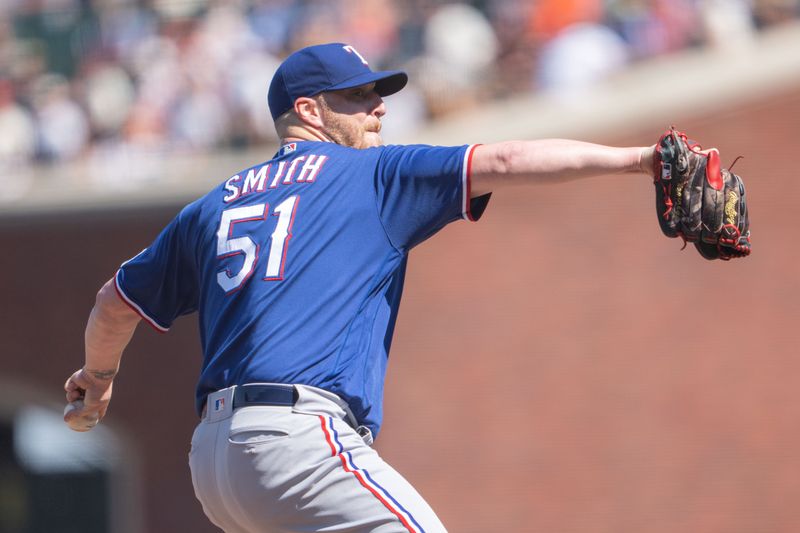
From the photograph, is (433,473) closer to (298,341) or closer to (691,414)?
(691,414)

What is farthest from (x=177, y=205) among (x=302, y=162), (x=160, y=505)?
(x=302, y=162)

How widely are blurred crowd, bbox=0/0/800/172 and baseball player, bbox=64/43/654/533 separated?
25.7 feet

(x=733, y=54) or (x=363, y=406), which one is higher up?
(x=733, y=54)

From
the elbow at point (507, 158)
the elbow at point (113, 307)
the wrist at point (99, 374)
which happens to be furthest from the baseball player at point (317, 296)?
the wrist at point (99, 374)

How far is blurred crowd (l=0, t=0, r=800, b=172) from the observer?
1173 cm

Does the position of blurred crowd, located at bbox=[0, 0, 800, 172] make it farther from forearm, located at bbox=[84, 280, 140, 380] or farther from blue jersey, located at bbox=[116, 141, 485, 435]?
blue jersey, located at bbox=[116, 141, 485, 435]

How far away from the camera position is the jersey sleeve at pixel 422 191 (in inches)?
151

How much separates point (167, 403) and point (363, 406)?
32.0 ft

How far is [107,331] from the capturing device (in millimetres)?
4473

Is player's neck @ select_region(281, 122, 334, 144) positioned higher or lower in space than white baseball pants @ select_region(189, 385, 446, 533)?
higher

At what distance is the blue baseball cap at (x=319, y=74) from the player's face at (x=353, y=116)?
5 cm

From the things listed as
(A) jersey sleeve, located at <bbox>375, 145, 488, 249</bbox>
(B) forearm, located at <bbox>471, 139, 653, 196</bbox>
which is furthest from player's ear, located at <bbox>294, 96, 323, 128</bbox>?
(B) forearm, located at <bbox>471, 139, 653, 196</bbox>

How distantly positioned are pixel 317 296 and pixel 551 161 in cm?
79

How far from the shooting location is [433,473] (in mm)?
12266
